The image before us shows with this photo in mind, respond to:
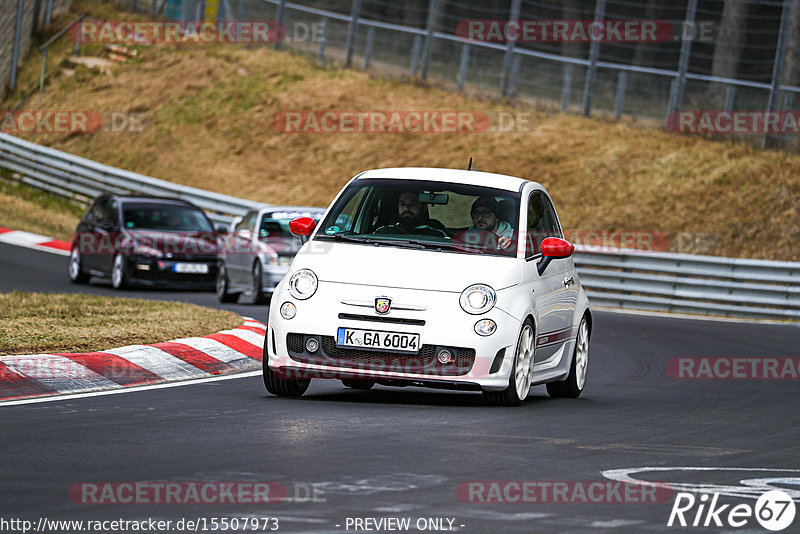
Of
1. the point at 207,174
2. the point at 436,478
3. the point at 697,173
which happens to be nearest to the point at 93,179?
the point at 207,174

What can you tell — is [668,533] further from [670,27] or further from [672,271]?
[670,27]

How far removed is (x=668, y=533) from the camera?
607 cm

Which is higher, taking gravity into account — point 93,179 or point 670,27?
point 670,27

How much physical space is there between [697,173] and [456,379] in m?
22.7

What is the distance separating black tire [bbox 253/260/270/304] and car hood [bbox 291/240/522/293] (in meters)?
11.1

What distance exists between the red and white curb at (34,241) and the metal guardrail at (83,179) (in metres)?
3.10

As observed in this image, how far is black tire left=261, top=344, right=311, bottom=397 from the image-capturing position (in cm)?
1049

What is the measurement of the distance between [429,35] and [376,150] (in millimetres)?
3170

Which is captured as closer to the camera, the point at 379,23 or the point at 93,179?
the point at 93,179

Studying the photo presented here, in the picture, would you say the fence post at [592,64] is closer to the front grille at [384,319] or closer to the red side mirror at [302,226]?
the red side mirror at [302,226]

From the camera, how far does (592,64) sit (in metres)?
33.5

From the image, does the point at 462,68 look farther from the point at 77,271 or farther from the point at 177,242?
the point at 77,271


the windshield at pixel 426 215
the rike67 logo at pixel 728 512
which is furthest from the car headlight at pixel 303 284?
the rike67 logo at pixel 728 512

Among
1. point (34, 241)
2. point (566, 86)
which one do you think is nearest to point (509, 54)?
point (566, 86)
